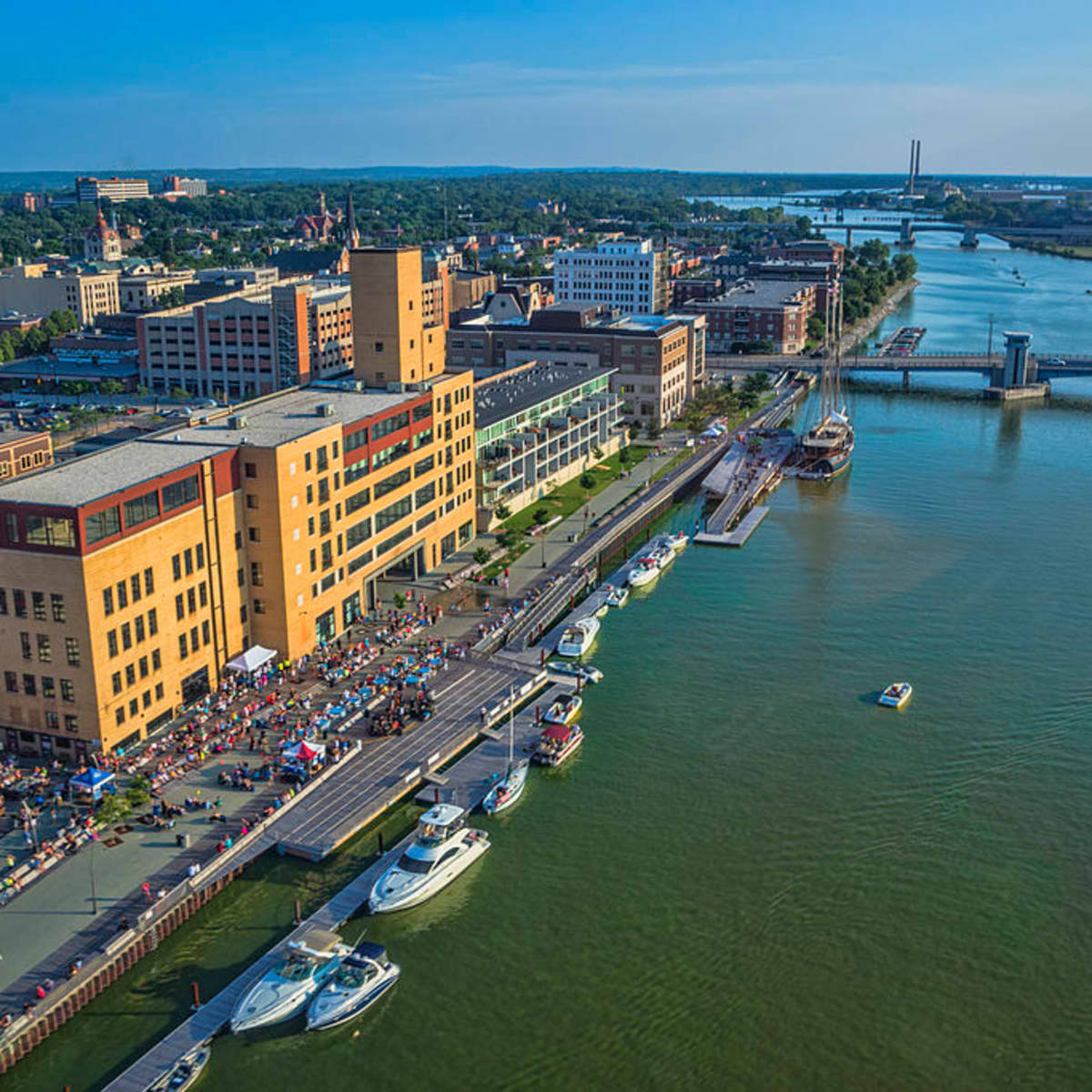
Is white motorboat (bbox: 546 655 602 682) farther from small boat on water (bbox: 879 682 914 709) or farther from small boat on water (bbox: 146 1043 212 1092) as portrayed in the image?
small boat on water (bbox: 146 1043 212 1092)

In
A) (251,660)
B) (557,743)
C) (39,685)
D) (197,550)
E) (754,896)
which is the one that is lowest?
(754,896)

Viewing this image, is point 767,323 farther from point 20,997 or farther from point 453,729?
point 20,997

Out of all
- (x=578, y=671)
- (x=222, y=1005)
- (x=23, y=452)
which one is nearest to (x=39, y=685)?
(x=222, y=1005)

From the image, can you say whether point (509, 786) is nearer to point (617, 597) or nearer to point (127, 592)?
point (127, 592)

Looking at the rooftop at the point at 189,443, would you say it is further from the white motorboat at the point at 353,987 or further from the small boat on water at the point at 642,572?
the white motorboat at the point at 353,987

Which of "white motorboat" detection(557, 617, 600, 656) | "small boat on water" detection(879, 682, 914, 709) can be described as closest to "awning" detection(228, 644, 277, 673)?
"white motorboat" detection(557, 617, 600, 656)

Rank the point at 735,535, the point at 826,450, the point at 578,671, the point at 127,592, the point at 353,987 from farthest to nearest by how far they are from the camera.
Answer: the point at 826,450
the point at 735,535
the point at 578,671
the point at 127,592
the point at 353,987

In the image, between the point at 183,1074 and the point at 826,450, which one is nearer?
the point at 183,1074

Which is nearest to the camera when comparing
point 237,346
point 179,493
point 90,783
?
point 90,783
